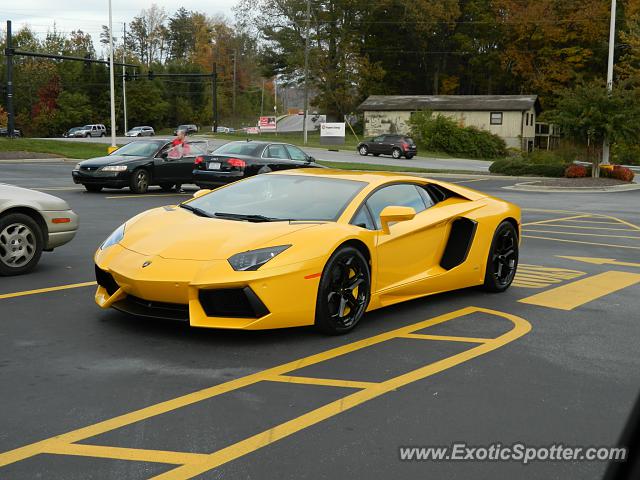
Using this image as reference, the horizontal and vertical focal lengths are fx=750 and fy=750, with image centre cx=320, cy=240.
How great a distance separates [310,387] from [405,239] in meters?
2.35

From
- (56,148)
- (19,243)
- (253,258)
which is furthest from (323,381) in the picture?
(56,148)

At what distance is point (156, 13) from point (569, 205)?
116358 mm

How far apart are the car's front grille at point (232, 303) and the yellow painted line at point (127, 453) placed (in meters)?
1.82

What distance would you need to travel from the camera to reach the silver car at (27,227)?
781 cm

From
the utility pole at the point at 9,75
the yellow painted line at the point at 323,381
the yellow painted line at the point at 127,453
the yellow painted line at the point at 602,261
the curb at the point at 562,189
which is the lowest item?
the curb at the point at 562,189

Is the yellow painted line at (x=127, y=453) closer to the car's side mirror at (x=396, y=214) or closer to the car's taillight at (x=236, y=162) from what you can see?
the car's side mirror at (x=396, y=214)

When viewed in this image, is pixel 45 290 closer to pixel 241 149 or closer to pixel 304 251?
pixel 304 251

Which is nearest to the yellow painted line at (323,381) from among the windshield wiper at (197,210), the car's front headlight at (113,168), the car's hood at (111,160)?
the windshield wiper at (197,210)

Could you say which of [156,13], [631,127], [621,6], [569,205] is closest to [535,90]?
[621,6]

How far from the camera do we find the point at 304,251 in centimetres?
562

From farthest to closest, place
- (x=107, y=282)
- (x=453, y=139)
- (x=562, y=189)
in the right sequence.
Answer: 1. (x=453, y=139)
2. (x=562, y=189)
3. (x=107, y=282)

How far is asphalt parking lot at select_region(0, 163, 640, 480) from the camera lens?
3.58m

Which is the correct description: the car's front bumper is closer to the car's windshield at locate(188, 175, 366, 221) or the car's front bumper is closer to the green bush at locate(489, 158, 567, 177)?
the car's windshield at locate(188, 175, 366, 221)

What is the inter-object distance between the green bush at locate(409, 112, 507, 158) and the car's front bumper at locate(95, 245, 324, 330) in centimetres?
5449
